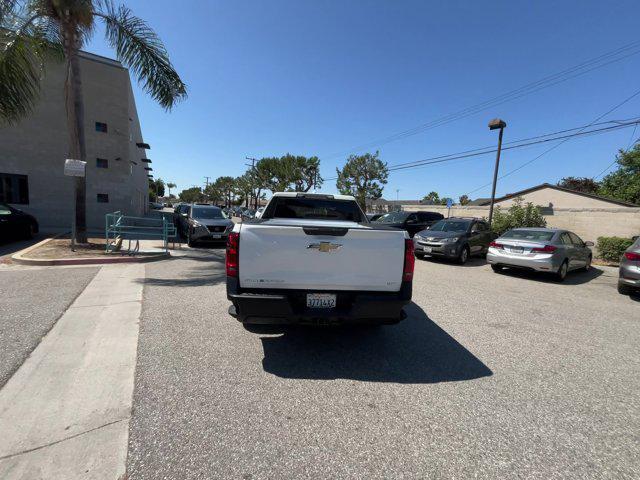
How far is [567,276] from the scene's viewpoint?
32.5 feet

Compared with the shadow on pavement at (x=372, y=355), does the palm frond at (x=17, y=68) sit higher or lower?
higher

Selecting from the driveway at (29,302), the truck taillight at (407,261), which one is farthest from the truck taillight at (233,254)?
the driveway at (29,302)

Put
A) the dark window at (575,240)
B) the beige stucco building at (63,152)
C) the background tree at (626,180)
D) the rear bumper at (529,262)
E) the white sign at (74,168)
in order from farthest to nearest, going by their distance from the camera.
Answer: the background tree at (626,180), the beige stucco building at (63,152), the dark window at (575,240), the white sign at (74,168), the rear bumper at (529,262)

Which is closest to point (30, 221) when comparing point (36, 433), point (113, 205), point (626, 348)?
point (113, 205)

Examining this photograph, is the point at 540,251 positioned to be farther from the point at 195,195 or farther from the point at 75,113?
the point at 195,195

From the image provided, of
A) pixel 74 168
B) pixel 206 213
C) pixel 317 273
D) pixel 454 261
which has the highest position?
pixel 74 168

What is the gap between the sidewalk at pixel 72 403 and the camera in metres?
2.12

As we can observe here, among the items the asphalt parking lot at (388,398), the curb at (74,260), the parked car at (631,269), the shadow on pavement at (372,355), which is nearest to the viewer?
the asphalt parking lot at (388,398)

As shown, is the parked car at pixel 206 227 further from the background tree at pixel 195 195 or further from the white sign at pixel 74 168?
the background tree at pixel 195 195

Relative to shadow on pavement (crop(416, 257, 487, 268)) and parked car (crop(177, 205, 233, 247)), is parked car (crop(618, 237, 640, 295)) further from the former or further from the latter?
parked car (crop(177, 205, 233, 247))

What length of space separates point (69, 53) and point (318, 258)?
39.2 feet

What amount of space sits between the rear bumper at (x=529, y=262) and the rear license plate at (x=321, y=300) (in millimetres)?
7514

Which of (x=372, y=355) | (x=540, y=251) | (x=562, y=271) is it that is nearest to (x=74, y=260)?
(x=372, y=355)

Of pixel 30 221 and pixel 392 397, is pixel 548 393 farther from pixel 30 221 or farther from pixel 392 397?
pixel 30 221
